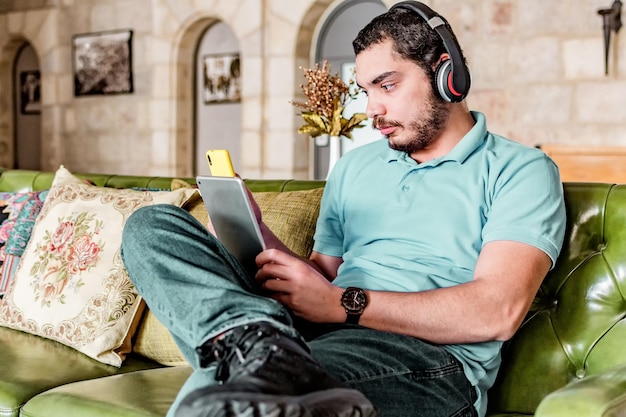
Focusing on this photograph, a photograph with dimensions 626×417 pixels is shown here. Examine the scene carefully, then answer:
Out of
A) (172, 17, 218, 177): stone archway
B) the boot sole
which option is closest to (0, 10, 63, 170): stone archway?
(172, 17, 218, 177): stone archway

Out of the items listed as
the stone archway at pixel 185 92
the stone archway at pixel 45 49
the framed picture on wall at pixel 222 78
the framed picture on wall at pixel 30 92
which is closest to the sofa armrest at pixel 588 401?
the framed picture on wall at pixel 222 78

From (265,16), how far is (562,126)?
92.2 inches

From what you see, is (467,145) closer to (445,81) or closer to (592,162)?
(445,81)

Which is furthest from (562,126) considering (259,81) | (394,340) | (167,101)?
(394,340)

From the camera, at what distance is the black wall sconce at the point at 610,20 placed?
442 centimetres

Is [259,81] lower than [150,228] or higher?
higher

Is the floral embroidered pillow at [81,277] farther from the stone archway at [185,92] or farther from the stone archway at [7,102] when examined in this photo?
the stone archway at [7,102]

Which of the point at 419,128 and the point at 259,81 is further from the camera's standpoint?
the point at 259,81

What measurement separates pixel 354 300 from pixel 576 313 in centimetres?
50

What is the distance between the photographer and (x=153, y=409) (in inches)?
60.1

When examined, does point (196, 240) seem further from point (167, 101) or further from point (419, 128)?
point (167, 101)

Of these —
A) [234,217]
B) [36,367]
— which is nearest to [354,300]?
[234,217]

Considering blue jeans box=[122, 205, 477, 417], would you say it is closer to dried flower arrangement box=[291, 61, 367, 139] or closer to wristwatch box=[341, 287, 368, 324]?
wristwatch box=[341, 287, 368, 324]

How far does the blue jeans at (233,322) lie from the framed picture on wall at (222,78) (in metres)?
4.96
